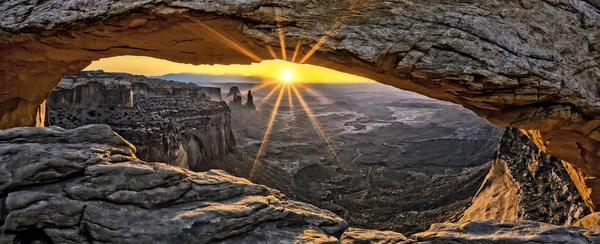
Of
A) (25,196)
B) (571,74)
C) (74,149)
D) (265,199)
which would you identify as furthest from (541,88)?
(25,196)

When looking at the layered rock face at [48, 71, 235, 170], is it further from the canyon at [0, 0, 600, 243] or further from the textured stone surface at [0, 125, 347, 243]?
the textured stone surface at [0, 125, 347, 243]

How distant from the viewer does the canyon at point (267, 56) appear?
19.9ft

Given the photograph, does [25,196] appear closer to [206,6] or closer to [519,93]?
[206,6]

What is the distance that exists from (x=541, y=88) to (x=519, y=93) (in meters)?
0.46

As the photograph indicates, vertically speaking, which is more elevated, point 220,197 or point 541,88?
point 541,88

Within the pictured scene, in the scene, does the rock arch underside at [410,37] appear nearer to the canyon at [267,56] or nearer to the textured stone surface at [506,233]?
the canyon at [267,56]

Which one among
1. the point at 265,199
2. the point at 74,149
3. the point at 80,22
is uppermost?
the point at 80,22

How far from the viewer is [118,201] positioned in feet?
19.9

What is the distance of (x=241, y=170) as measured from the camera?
123 feet

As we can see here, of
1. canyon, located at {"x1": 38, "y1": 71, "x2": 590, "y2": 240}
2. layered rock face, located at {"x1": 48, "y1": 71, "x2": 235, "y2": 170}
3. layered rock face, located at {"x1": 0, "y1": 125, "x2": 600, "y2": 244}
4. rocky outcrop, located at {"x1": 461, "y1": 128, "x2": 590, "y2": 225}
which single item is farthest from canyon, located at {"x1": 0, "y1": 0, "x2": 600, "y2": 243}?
layered rock face, located at {"x1": 48, "y1": 71, "x2": 235, "y2": 170}

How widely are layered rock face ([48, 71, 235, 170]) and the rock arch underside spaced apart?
618 inches

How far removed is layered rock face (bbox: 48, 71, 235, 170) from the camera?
23.4m

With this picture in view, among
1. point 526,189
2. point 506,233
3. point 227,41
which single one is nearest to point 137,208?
point 227,41

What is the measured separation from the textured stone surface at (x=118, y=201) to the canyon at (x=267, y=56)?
0.03 meters
